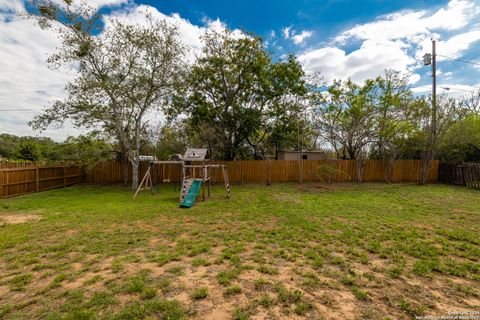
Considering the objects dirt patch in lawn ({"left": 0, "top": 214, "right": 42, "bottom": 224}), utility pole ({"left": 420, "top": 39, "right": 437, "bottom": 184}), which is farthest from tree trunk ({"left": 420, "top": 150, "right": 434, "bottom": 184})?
dirt patch in lawn ({"left": 0, "top": 214, "right": 42, "bottom": 224})

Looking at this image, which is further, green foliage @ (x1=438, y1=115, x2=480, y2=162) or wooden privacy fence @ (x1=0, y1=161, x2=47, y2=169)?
green foliage @ (x1=438, y1=115, x2=480, y2=162)

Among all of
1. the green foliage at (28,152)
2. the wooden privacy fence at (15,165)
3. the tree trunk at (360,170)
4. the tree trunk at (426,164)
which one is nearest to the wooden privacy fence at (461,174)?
the tree trunk at (426,164)

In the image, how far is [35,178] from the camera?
10.8 metres

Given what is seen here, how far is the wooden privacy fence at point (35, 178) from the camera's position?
9422mm

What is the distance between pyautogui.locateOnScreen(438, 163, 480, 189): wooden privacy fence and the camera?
11469mm

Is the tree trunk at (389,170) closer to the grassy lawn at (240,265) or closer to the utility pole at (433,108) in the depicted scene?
the utility pole at (433,108)

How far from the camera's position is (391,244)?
4055mm

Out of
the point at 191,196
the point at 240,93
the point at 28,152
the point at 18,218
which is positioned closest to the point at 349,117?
the point at 240,93

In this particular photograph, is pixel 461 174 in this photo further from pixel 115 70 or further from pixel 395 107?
pixel 115 70

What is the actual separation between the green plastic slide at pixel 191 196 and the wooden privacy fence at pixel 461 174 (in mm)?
13737

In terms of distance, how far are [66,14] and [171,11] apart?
4.78 m

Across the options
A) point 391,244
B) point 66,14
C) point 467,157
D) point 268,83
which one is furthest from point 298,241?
point 467,157

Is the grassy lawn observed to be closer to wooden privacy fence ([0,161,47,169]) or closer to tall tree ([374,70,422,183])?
wooden privacy fence ([0,161,47,169])

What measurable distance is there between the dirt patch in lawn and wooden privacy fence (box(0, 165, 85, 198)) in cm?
437
